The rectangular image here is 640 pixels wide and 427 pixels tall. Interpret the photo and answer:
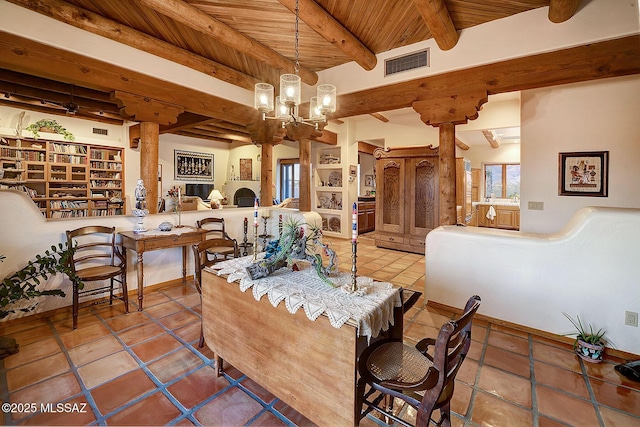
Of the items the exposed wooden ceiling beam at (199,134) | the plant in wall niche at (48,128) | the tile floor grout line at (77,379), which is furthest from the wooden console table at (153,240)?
the exposed wooden ceiling beam at (199,134)

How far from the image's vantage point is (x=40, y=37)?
2693mm

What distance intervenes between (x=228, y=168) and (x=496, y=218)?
9.07 m

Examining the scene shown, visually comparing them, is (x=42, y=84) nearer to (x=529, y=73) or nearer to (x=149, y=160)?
(x=149, y=160)

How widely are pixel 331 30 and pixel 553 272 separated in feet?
10.7

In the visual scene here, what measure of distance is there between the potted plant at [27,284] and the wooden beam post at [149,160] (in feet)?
3.56

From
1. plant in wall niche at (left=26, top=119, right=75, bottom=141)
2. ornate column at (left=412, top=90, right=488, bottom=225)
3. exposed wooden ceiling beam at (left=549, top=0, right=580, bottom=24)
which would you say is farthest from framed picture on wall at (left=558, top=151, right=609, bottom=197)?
plant in wall niche at (left=26, top=119, right=75, bottom=141)

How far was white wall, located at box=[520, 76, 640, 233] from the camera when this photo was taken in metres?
3.26

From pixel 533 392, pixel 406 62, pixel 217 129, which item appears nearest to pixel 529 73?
pixel 406 62

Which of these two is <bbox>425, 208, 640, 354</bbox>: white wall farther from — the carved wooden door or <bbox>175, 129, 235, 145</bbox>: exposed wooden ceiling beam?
<bbox>175, 129, 235, 145</bbox>: exposed wooden ceiling beam

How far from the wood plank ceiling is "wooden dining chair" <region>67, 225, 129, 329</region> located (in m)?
1.70

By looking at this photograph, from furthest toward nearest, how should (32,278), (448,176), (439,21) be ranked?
(448,176) < (439,21) < (32,278)

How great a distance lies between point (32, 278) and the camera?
2428mm

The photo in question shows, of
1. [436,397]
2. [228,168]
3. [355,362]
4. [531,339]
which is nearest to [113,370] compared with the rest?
[355,362]

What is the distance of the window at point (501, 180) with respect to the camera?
28.5ft
